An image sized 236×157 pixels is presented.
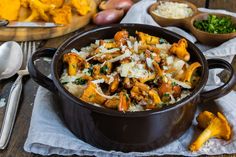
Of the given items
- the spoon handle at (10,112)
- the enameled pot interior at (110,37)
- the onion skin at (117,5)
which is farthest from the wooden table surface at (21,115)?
the onion skin at (117,5)

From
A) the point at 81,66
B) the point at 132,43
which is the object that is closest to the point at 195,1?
the point at 132,43

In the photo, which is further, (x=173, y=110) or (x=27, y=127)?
(x=27, y=127)

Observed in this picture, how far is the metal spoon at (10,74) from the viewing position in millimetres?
916

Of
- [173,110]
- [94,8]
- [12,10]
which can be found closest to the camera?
[173,110]

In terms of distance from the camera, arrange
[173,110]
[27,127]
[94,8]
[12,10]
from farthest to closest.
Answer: [94,8] < [12,10] < [27,127] < [173,110]

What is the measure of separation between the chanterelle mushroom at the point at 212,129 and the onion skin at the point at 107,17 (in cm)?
52

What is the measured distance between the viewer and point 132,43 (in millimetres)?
1018

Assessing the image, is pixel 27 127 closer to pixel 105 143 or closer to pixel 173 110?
pixel 105 143

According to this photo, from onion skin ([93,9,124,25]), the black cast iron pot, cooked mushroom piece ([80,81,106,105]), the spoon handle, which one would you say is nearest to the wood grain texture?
onion skin ([93,9,124,25])

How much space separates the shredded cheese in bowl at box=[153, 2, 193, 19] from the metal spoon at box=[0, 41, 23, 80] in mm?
437

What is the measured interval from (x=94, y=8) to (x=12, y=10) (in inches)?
10.3

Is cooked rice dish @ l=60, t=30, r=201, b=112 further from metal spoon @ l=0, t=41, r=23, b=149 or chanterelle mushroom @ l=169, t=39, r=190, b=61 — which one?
metal spoon @ l=0, t=41, r=23, b=149

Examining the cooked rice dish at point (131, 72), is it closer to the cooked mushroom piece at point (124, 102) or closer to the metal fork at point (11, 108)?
the cooked mushroom piece at point (124, 102)

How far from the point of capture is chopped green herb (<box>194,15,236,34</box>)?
1202mm
